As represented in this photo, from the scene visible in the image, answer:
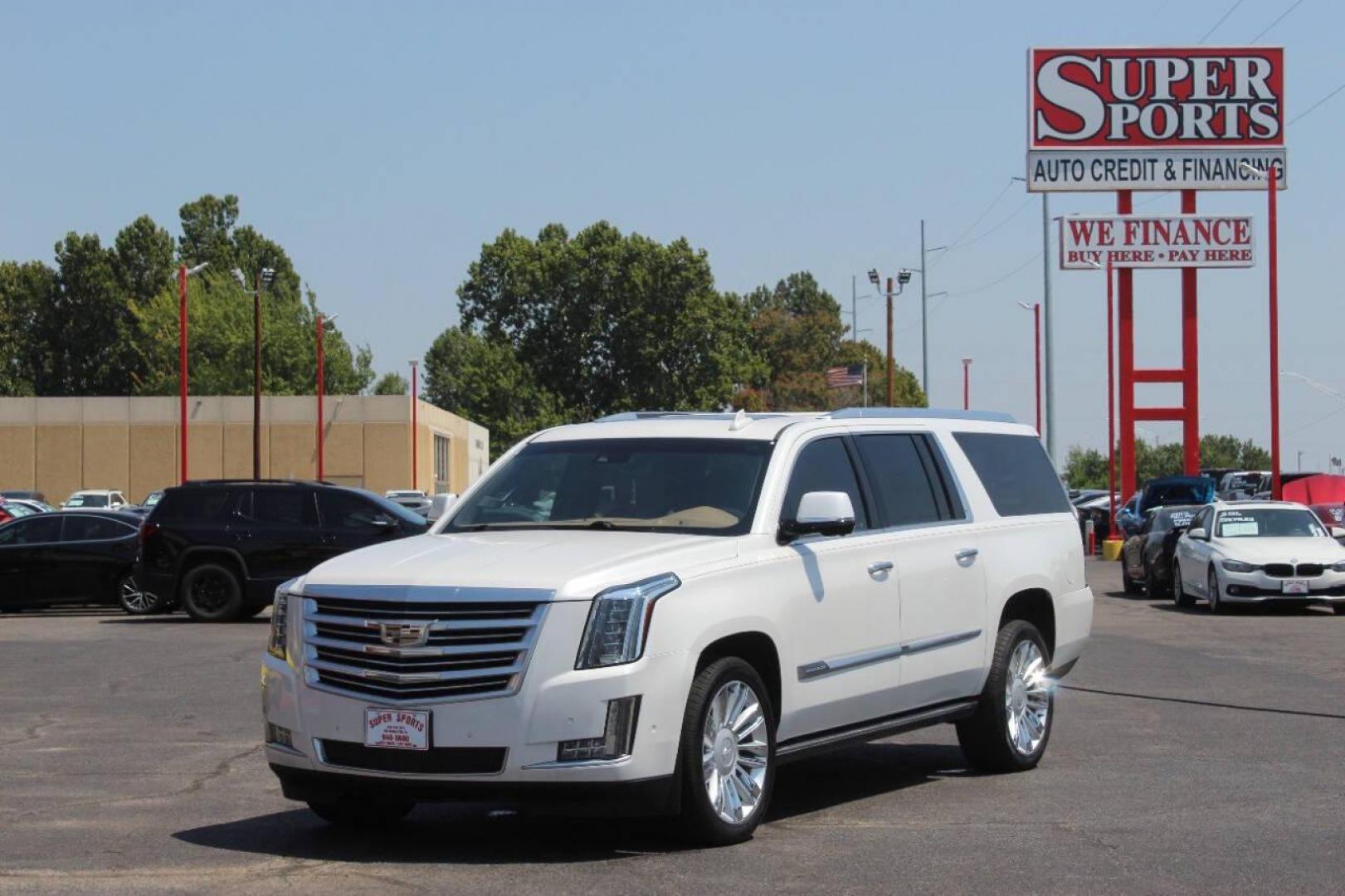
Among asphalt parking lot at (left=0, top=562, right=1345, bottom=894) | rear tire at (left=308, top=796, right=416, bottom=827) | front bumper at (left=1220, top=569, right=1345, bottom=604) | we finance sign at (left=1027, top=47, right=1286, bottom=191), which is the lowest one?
asphalt parking lot at (left=0, top=562, right=1345, bottom=894)

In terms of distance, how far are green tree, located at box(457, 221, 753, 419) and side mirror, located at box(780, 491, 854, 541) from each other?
319ft

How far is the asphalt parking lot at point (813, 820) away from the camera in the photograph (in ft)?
25.2

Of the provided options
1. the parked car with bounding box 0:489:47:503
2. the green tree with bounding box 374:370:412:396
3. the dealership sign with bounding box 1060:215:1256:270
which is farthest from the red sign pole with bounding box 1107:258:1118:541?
the green tree with bounding box 374:370:412:396

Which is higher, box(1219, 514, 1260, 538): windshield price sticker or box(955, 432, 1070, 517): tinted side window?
box(955, 432, 1070, 517): tinted side window

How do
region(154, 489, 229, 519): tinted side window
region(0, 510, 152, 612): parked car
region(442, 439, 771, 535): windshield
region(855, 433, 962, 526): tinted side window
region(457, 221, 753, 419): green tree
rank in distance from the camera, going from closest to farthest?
region(442, 439, 771, 535): windshield, region(855, 433, 962, 526): tinted side window, region(154, 489, 229, 519): tinted side window, region(0, 510, 152, 612): parked car, region(457, 221, 753, 419): green tree

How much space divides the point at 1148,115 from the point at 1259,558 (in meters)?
27.8

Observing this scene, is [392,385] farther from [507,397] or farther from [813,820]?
[813,820]

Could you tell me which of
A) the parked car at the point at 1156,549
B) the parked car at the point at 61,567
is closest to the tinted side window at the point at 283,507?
the parked car at the point at 61,567

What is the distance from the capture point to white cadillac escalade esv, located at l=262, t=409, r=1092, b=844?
7.84 metres

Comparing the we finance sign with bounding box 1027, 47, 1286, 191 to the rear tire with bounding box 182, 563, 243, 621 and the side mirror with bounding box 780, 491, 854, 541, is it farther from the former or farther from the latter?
the side mirror with bounding box 780, 491, 854, 541

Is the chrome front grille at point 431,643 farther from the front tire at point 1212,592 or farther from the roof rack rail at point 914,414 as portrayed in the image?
the front tire at point 1212,592

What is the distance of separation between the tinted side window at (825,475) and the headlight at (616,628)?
1543mm

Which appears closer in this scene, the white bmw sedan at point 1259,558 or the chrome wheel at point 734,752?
the chrome wheel at point 734,752

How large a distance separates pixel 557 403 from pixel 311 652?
103 m
